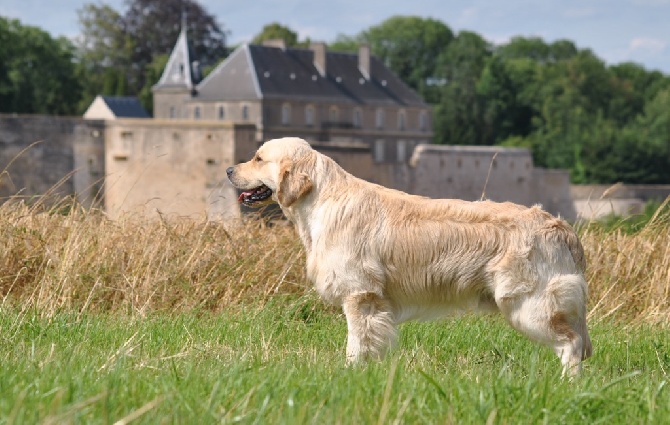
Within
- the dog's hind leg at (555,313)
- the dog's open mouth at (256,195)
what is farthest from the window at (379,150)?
the dog's hind leg at (555,313)

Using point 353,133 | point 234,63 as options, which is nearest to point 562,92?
point 353,133

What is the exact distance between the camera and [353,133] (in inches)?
3059

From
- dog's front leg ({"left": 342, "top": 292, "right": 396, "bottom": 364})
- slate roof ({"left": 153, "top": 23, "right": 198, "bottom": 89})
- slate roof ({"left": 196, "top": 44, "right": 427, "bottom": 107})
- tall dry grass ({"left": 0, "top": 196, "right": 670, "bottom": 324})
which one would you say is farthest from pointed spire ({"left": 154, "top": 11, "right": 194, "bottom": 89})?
dog's front leg ({"left": 342, "top": 292, "right": 396, "bottom": 364})

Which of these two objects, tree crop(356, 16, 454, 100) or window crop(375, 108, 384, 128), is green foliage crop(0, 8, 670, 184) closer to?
tree crop(356, 16, 454, 100)

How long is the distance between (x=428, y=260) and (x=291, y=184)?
2.59 feet

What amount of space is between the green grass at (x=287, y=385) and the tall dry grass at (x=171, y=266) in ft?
4.27

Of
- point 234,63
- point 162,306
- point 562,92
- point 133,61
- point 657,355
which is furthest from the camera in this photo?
point 562,92

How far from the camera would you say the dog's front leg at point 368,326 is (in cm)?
584

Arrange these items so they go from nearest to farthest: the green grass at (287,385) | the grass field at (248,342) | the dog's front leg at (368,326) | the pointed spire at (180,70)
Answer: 1. the green grass at (287,385)
2. the grass field at (248,342)
3. the dog's front leg at (368,326)
4. the pointed spire at (180,70)

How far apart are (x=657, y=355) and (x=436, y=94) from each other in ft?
306

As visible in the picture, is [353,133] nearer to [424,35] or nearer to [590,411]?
[424,35]

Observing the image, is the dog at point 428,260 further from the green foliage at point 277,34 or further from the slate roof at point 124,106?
the green foliage at point 277,34

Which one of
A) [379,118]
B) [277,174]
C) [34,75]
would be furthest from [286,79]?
[277,174]

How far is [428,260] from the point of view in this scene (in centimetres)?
587
